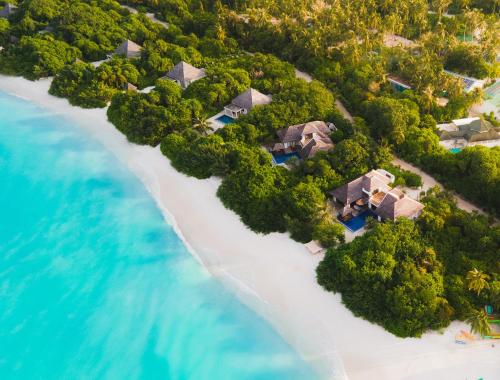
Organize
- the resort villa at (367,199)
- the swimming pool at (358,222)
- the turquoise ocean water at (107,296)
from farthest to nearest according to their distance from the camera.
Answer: the swimming pool at (358,222) → the resort villa at (367,199) → the turquoise ocean water at (107,296)

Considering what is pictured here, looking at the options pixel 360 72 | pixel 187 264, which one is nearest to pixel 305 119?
pixel 360 72

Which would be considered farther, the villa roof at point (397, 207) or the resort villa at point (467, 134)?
the resort villa at point (467, 134)

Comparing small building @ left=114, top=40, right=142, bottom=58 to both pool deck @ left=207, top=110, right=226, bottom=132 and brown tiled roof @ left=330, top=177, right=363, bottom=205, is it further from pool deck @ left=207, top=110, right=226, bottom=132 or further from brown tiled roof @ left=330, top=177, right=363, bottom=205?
brown tiled roof @ left=330, top=177, right=363, bottom=205

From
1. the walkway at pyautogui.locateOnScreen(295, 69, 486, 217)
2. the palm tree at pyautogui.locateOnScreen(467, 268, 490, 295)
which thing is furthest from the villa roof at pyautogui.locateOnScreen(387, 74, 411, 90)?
the palm tree at pyautogui.locateOnScreen(467, 268, 490, 295)

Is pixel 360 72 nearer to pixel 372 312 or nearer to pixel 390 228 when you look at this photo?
pixel 390 228

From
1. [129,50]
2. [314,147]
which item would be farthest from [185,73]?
[314,147]

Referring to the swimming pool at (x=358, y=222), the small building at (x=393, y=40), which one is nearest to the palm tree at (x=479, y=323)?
the swimming pool at (x=358, y=222)

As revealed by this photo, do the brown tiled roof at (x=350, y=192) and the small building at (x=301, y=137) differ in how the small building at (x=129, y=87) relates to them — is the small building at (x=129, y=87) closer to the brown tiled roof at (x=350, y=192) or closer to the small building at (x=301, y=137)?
the small building at (x=301, y=137)

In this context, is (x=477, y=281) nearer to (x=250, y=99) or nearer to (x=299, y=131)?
(x=299, y=131)
